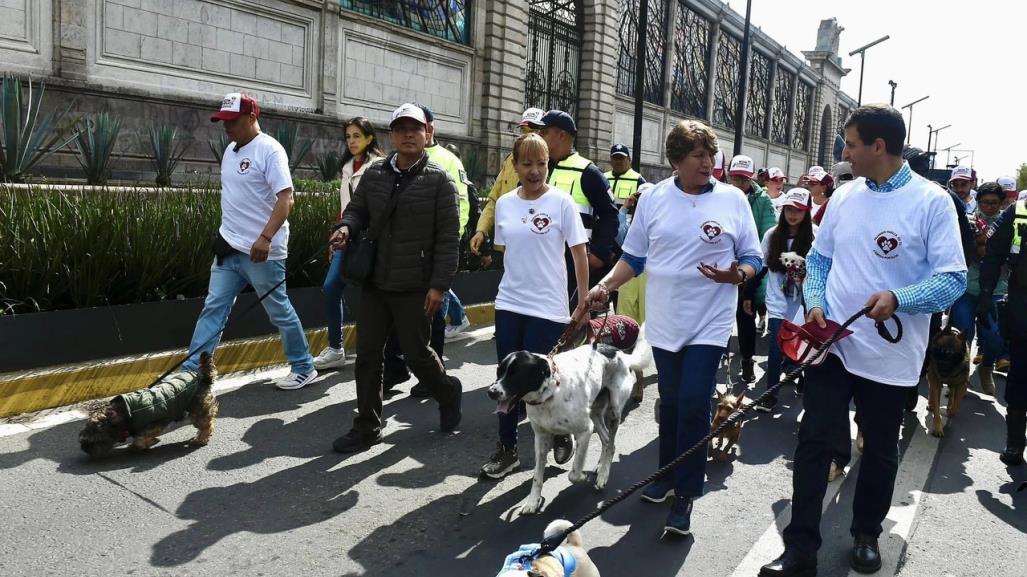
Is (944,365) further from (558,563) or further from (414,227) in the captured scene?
(558,563)

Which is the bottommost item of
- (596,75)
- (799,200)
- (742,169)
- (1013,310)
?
(1013,310)

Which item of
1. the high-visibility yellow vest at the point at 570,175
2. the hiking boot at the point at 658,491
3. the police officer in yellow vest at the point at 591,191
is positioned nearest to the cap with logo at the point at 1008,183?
the police officer in yellow vest at the point at 591,191

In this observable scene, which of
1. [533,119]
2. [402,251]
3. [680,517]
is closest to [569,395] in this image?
[680,517]

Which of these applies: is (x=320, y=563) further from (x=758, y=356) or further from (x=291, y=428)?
(x=758, y=356)

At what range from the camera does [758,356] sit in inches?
365

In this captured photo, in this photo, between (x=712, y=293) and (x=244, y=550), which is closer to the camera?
(x=244, y=550)

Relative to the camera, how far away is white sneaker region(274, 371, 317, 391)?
21.8 ft

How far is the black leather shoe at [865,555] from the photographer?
12.7ft

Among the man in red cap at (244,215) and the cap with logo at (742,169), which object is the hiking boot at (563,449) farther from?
the cap with logo at (742,169)

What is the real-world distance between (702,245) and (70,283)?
471cm

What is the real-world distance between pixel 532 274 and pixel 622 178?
4509 millimetres

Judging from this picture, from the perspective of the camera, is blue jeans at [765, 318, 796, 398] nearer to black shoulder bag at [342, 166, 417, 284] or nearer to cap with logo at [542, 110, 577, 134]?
cap with logo at [542, 110, 577, 134]

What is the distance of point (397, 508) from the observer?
4.44 m

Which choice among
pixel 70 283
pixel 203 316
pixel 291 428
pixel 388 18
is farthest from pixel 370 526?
pixel 388 18
